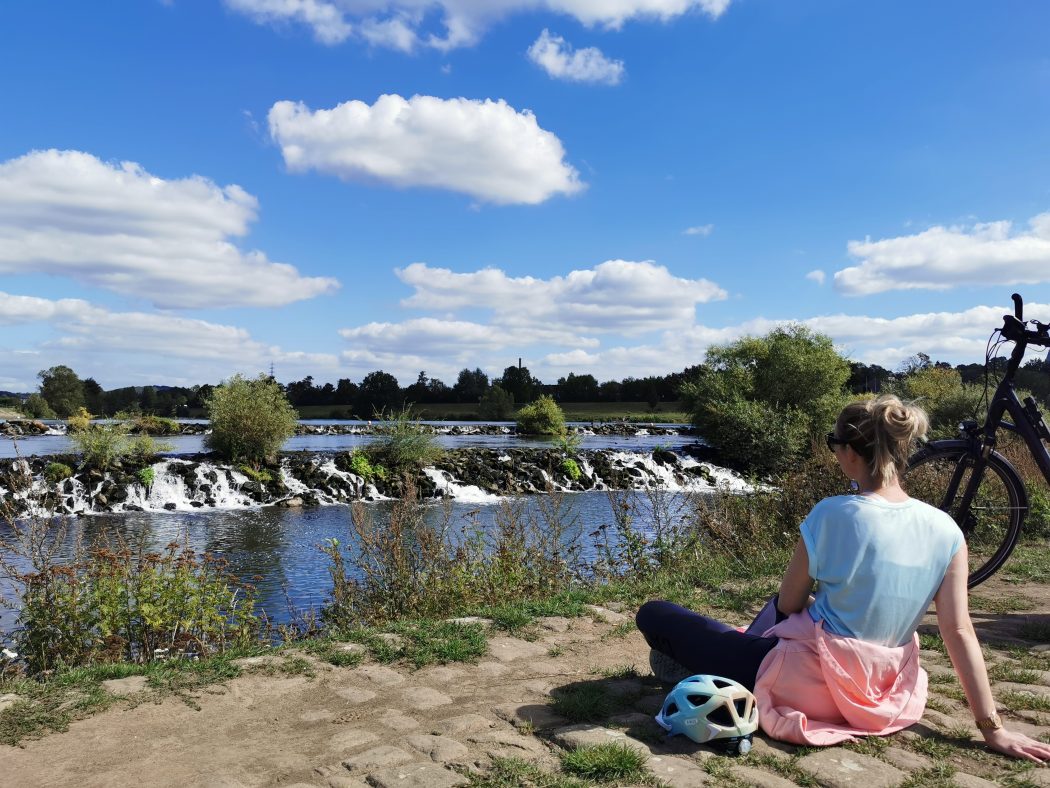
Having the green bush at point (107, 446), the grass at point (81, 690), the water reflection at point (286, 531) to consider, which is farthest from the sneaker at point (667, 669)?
the green bush at point (107, 446)

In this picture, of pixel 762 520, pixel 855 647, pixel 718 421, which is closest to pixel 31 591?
pixel 855 647

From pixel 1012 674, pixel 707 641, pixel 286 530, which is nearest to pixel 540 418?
pixel 286 530

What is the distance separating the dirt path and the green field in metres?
63.1

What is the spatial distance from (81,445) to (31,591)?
636 inches

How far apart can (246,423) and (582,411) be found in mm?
54739

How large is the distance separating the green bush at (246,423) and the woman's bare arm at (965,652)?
20588 millimetres

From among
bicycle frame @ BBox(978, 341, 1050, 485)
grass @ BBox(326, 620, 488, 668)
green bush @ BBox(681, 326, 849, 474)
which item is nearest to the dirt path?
grass @ BBox(326, 620, 488, 668)

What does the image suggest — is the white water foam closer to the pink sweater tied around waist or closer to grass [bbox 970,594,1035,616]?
grass [bbox 970,594,1035,616]

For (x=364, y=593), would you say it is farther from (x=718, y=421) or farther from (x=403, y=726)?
(x=718, y=421)

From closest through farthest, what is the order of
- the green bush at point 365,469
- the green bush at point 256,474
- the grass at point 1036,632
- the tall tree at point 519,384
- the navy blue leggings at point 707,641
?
the navy blue leggings at point 707,641, the grass at point 1036,632, the green bush at point 256,474, the green bush at point 365,469, the tall tree at point 519,384

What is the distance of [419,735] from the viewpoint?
11.1 feet

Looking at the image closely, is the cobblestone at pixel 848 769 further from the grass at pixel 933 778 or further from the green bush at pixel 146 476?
the green bush at pixel 146 476

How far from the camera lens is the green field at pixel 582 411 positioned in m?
68.8

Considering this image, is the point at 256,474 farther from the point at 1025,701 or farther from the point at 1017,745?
the point at 1017,745
